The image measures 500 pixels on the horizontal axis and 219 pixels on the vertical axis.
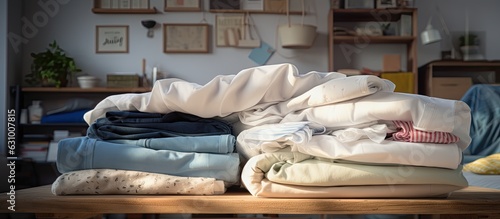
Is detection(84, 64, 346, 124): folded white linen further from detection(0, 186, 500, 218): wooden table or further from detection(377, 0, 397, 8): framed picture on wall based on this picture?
detection(377, 0, 397, 8): framed picture on wall

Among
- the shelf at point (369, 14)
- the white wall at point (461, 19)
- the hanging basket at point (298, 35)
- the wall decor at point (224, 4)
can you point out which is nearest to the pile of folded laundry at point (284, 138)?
the hanging basket at point (298, 35)

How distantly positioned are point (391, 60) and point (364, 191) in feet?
10.7

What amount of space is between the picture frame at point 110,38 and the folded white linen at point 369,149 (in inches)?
130

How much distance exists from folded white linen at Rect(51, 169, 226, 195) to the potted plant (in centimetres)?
296

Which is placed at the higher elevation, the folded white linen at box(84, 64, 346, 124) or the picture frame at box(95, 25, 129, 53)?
the picture frame at box(95, 25, 129, 53)

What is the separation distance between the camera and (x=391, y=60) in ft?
12.4

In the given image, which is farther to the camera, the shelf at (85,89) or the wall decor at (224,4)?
the wall decor at (224,4)

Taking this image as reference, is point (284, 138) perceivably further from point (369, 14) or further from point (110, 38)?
point (110, 38)

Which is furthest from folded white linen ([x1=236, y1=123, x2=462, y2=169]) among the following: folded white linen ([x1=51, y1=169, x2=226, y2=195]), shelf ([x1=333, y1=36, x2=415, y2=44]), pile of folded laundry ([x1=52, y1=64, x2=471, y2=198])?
shelf ([x1=333, y1=36, x2=415, y2=44])

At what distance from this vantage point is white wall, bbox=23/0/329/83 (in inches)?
148

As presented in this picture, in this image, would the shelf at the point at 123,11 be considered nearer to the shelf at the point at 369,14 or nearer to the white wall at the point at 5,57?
the white wall at the point at 5,57

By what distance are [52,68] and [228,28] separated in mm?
1390

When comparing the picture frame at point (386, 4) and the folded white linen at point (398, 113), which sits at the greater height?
the picture frame at point (386, 4)

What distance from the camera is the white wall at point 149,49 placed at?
3771mm
